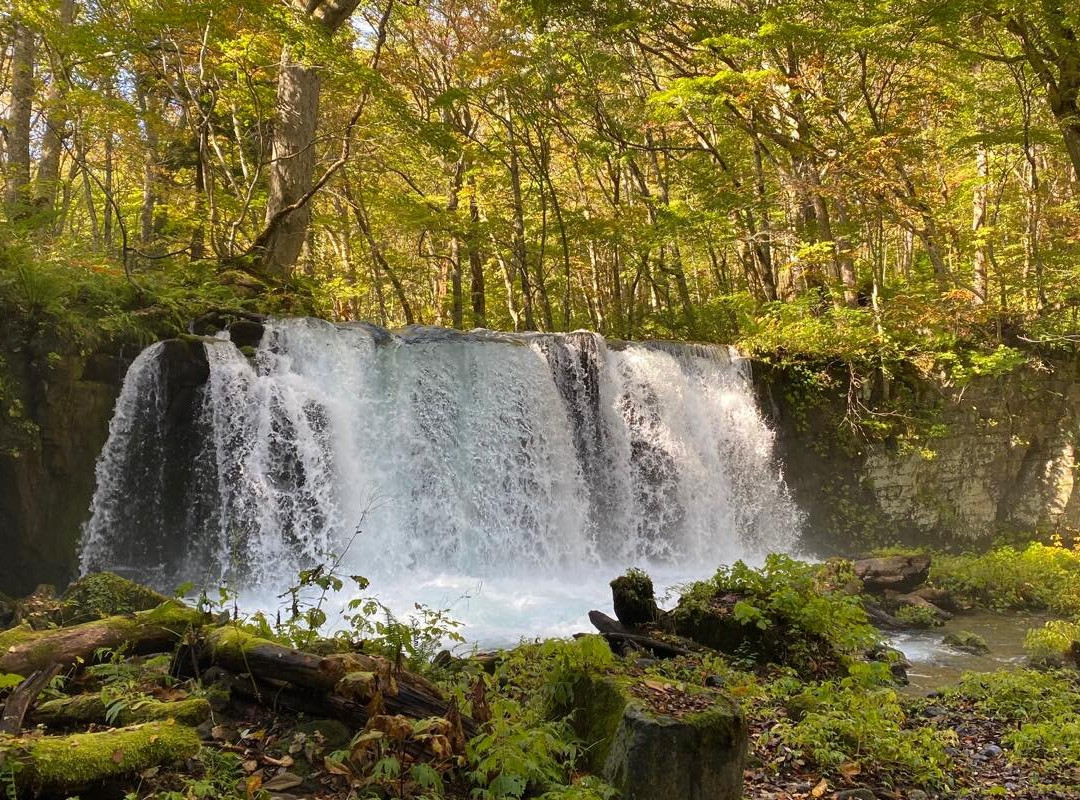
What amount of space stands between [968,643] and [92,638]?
9.41 m

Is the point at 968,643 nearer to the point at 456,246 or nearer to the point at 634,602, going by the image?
the point at 634,602

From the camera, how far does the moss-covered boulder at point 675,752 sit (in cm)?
244

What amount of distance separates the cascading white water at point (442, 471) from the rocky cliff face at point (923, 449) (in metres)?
1.75

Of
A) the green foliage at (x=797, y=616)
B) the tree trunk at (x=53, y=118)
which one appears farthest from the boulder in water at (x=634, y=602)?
the tree trunk at (x=53, y=118)

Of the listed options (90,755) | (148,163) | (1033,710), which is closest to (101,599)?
(90,755)

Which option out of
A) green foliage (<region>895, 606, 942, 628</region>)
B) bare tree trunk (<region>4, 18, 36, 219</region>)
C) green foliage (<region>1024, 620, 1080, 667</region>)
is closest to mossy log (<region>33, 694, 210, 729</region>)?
green foliage (<region>1024, 620, 1080, 667</region>)

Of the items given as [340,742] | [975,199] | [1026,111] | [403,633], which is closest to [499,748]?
[340,742]

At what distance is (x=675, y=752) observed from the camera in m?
2.45

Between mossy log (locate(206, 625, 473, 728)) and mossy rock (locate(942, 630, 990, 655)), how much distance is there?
808 cm

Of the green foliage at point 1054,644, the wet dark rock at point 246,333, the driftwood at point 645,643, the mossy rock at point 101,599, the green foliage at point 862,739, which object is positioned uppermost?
the wet dark rock at point 246,333

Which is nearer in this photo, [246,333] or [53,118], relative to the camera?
[246,333]

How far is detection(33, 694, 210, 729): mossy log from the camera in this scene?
102 inches

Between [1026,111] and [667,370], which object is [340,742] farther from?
[1026,111]

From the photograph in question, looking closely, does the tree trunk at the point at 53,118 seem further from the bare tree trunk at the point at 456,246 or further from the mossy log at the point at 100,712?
the mossy log at the point at 100,712
